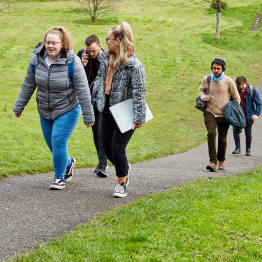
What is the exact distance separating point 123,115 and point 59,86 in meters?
1.03

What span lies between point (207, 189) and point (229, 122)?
10.1ft

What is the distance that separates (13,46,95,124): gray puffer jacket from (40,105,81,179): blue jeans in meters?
0.10

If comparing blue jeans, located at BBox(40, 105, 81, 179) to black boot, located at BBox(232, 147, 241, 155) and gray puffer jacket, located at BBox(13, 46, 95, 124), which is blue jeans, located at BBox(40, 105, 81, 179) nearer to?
gray puffer jacket, located at BBox(13, 46, 95, 124)

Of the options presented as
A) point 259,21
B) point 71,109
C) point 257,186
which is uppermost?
point 71,109

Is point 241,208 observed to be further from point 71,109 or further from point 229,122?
point 229,122

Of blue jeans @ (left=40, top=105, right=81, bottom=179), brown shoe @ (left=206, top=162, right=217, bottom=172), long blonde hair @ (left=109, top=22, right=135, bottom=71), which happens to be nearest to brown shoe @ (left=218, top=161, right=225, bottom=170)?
brown shoe @ (left=206, top=162, right=217, bottom=172)

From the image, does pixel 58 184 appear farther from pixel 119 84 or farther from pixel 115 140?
pixel 119 84

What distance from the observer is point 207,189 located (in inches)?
323

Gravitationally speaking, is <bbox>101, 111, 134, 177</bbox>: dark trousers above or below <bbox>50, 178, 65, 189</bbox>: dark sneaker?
above

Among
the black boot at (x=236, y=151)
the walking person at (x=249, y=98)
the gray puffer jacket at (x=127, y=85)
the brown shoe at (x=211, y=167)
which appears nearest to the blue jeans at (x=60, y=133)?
the gray puffer jacket at (x=127, y=85)

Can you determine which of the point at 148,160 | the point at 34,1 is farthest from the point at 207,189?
the point at 34,1

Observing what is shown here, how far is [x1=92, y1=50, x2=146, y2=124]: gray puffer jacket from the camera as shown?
7.32 m

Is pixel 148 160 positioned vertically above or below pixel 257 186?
below

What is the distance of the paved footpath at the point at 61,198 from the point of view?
574 centimetres
